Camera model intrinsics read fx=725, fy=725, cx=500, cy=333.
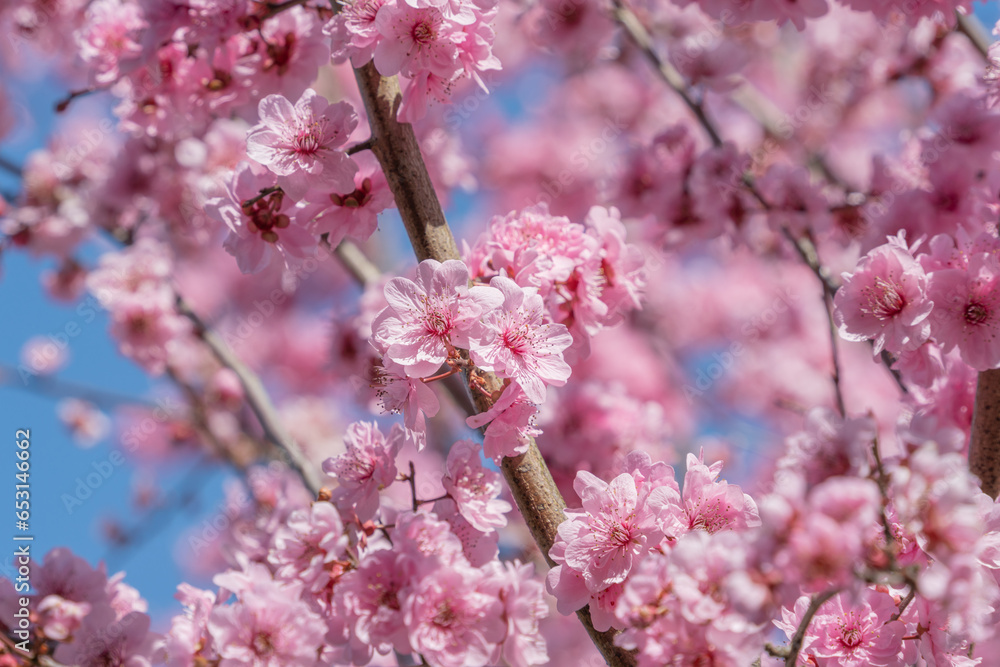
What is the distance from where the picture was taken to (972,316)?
6.18 ft

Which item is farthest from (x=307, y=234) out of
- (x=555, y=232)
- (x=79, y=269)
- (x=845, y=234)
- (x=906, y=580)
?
(x=79, y=269)

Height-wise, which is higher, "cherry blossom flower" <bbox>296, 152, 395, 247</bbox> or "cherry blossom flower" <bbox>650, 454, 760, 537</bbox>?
"cherry blossom flower" <bbox>296, 152, 395, 247</bbox>

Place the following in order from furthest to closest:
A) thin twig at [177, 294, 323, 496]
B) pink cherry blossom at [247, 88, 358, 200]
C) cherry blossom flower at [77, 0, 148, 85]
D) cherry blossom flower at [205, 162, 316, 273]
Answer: thin twig at [177, 294, 323, 496] < cherry blossom flower at [77, 0, 148, 85] < cherry blossom flower at [205, 162, 316, 273] < pink cherry blossom at [247, 88, 358, 200]

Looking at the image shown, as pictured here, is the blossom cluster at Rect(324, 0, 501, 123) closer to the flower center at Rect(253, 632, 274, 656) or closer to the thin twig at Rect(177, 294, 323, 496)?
the flower center at Rect(253, 632, 274, 656)

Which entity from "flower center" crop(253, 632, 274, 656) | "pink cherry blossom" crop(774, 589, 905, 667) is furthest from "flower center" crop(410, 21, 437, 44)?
"pink cherry blossom" crop(774, 589, 905, 667)

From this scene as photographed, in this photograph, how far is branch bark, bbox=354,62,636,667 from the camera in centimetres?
177

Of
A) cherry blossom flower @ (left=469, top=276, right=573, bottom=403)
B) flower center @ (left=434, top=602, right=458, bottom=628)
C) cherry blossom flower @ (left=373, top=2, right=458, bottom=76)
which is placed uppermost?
cherry blossom flower @ (left=373, top=2, right=458, bottom=76)

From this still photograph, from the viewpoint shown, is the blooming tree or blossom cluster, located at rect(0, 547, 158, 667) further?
blossom cluster, located at rect(0, 547, 158, 667)

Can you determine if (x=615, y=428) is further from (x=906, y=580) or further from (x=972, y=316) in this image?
(x=906, y=580)

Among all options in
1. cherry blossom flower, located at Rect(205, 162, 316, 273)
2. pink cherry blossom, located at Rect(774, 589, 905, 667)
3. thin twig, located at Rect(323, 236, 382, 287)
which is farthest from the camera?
thin twig, located at Rect(323, 236, 382, 287)

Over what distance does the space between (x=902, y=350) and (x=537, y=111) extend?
727 cm

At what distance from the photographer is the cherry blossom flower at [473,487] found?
182 cm

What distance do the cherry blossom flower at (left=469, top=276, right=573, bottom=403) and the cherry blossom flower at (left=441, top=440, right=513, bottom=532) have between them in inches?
13.0

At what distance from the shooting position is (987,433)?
6.78 ft
